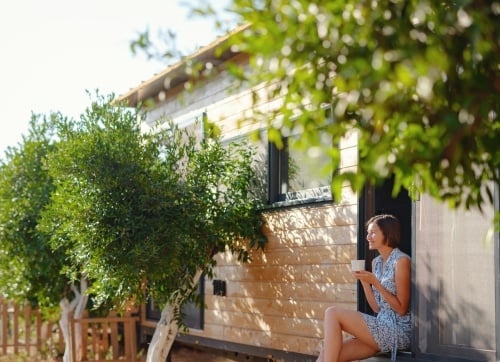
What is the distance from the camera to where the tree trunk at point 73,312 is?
11906 millimetres

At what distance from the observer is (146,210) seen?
8.96m

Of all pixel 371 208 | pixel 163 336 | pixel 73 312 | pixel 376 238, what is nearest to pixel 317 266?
pixel 371 208

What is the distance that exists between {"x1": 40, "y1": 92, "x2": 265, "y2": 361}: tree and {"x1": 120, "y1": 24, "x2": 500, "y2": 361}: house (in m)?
0.39

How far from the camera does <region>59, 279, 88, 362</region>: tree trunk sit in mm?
11906

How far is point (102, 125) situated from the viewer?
31.9 feet

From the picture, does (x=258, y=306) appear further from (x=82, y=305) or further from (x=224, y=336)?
(x=82, y=305)

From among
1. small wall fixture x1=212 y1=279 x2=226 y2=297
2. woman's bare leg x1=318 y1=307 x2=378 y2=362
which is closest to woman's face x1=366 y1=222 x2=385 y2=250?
woman's bare leg x1=318 y1=307 x2=378 y2=362

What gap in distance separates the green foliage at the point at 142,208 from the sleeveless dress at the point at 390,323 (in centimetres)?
247

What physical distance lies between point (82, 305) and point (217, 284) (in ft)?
9.09

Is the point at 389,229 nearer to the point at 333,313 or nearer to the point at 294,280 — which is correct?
the point at 333,313

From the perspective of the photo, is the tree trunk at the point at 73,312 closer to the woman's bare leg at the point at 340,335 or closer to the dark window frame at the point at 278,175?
the dark window frame at the point at 278,175

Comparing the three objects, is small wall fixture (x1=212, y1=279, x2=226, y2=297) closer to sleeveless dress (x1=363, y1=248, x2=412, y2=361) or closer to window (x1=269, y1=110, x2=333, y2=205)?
window (x1=269, y1=110, x2=333, y2=205)

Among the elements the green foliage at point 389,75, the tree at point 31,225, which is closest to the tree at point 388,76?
the green foliage at point 389,75

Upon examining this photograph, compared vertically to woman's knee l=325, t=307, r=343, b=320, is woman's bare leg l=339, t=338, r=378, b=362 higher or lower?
lower
